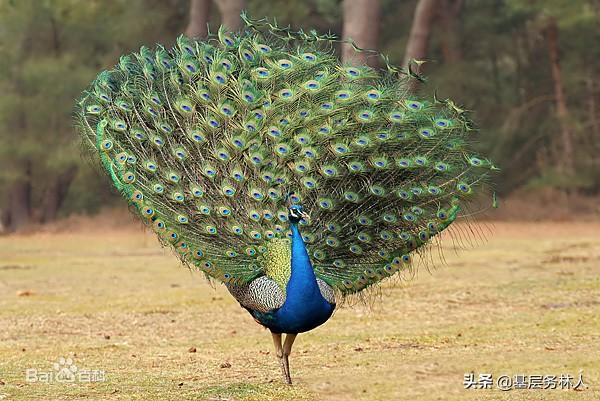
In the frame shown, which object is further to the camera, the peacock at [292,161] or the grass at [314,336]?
the peacock at [292,161]

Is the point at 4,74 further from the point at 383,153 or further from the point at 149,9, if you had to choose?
the point at 383,153

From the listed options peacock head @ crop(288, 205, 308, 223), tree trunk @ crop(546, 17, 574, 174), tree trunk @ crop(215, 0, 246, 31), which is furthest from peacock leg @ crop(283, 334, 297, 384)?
tree trunk @ crop(546, 17, 574, 174)

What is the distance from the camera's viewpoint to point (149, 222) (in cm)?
726

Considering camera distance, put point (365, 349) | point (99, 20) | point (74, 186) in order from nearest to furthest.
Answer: point (365, 349) < point (99, 20) < point (74, 186)

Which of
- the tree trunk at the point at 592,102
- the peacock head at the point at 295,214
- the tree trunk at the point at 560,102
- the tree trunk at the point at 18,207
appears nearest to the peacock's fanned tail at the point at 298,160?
the peacock head at the point at 295,214

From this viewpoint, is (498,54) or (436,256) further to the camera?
(498,54)

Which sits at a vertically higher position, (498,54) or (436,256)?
(498,54)

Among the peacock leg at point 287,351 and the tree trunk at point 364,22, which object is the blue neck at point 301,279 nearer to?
the peacock leg at point 287,351

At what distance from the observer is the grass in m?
7.03

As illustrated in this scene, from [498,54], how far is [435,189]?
22.1 meters

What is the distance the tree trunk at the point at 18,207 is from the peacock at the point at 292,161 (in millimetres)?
20034

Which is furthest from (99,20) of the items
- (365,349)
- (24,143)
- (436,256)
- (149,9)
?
(365,349)

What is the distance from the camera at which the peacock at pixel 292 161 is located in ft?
23.9

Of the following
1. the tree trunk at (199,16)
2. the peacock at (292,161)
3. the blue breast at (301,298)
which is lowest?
the blue breast at (301,298)
